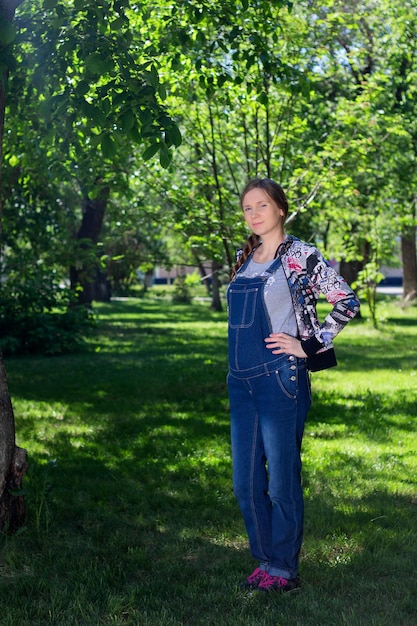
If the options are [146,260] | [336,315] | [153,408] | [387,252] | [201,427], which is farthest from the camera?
[387,252]

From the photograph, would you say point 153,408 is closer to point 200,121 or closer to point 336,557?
point 200,121

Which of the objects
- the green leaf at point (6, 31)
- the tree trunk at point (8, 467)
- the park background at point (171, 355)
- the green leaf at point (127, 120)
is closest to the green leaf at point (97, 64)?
the park background at point (171, 355)

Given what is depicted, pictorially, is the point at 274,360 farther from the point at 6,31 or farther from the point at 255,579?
the point at 6,31

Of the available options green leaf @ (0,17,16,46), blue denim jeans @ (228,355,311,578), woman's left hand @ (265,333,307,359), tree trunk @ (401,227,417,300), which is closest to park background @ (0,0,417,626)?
green leaf @ (0,17,16,46)

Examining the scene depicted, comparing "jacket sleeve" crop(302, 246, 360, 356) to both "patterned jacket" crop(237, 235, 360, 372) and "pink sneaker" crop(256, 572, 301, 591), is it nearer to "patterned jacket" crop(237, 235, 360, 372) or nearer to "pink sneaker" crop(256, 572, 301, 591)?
"patterned jacket" crop(237, 235, 360, 372)

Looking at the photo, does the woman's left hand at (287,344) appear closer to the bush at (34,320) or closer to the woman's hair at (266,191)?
the woman's hair at (266,191)

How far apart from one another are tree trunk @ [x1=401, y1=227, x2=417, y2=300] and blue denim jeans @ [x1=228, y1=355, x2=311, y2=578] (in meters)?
26.2

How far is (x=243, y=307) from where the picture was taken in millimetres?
4258

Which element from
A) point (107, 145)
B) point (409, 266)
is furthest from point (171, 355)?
point (409, 266)

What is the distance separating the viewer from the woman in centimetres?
416

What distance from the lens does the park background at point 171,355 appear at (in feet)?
15.7

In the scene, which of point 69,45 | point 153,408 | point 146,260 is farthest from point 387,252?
point 69,45

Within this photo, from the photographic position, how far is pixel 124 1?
5797 mm

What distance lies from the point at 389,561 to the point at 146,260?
8.31 metres
